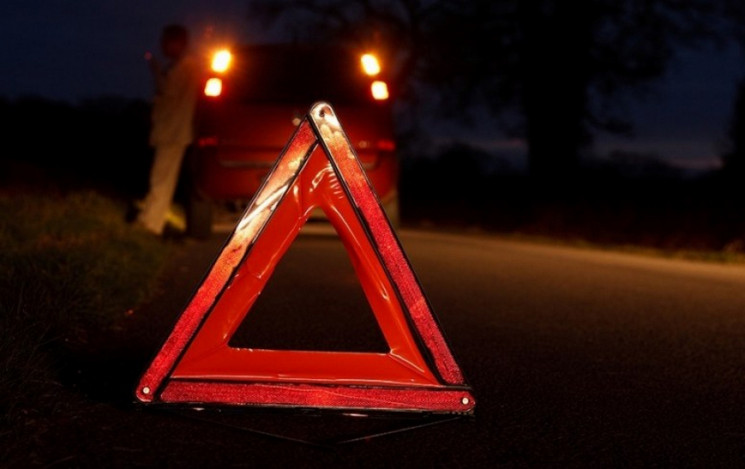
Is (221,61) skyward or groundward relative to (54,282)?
skyward

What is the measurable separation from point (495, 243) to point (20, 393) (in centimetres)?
1133

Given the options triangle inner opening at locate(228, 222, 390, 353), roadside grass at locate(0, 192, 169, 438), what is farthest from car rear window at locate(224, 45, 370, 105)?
roadside grass at locate(0, 192, 169, 438)

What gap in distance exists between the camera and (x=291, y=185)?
13.7 ft

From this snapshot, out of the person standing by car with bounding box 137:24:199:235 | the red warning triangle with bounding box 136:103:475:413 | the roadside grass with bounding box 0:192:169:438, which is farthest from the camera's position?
the person standing by car with bounding box 137:24:199:235

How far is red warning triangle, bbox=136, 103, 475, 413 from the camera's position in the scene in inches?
161

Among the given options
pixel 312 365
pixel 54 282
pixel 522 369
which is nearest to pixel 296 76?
pixel 54 282

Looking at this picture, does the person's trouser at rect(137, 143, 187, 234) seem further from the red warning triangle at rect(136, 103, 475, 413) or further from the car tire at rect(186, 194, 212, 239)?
the red warning triangle at rect(136, 103, 475, 413)

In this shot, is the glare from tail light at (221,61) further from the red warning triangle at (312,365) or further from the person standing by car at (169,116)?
the red warning triangle at (312,365)

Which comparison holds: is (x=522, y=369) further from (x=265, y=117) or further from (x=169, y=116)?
(x=169, y=116)

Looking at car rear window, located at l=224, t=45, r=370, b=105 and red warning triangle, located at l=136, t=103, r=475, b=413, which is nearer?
red warning triangle, located at l=136, t=103, r=475, b=413

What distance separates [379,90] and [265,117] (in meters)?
1.23

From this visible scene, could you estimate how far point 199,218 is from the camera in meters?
11.9

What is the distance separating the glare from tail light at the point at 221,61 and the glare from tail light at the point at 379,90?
1.52m

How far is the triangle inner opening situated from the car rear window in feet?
5.62
